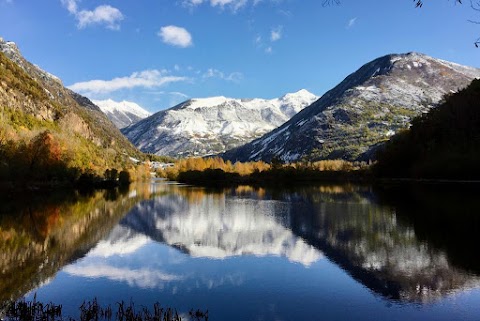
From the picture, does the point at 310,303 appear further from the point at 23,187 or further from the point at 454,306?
the point at 23,187

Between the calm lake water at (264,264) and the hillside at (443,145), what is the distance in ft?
267

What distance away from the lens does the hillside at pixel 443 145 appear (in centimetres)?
13038

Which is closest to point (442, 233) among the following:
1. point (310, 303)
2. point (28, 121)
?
point (310, 303)

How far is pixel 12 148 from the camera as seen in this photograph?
128125 millimetres

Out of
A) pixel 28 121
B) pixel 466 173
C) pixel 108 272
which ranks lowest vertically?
pixel 108 272

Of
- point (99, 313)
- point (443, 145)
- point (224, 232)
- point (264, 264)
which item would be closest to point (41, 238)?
point (224, 232)

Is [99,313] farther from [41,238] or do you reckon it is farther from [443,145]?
[443,145]

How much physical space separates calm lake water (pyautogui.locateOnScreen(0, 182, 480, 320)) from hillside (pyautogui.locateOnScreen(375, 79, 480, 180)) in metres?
81.3

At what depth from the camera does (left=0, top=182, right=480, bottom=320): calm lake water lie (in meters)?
22.5

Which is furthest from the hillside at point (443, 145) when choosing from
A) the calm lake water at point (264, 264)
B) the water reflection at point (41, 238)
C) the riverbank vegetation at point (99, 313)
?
the riverbank vegetation at point (99, 313)

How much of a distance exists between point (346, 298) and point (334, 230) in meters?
23.4

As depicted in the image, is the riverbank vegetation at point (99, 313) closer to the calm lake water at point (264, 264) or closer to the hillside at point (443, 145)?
the calm lake water at point (264, 264)

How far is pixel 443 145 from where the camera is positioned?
482ft

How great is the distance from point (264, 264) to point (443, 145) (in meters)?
135
